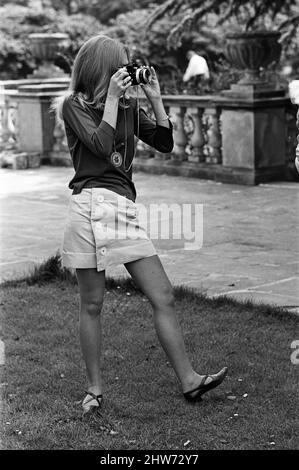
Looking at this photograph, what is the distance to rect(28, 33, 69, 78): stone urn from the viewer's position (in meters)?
17.3

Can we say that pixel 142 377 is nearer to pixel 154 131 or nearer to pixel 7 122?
pixel 154 131

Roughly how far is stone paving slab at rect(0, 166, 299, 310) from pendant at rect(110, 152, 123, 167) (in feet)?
7.84

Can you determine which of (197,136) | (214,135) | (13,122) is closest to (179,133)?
(197,136)

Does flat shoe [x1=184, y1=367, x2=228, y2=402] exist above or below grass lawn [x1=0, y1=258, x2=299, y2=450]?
above

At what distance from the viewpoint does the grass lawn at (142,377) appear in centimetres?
477

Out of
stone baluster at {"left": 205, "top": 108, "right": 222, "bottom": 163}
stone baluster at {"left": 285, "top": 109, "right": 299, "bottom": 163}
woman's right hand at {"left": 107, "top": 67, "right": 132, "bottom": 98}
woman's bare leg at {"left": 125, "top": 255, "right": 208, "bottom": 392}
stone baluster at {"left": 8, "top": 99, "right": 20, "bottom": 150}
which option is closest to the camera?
woman's right hand at {"left": 107, "top": 67, "right": 132, "bottom": 98}

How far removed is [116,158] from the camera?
5.07 metres

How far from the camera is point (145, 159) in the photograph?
14.9 m

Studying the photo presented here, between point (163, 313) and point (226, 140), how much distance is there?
8.41 metres

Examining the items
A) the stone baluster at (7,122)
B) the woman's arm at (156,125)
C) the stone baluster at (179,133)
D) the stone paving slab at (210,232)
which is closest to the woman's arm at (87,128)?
the woman's arm at (156,125)

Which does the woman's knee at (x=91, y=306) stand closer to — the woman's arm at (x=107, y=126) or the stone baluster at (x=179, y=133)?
the woman's arm at (x=107, y=126)

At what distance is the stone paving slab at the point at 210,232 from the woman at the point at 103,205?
2102 millimetres

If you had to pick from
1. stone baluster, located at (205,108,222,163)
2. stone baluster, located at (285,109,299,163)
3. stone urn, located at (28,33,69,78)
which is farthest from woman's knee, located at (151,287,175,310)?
stone urn, located at (28,33,69,78)

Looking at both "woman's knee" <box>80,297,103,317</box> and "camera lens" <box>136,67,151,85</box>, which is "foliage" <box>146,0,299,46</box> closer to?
"camera lens" <box>136,67,151,85</box>
